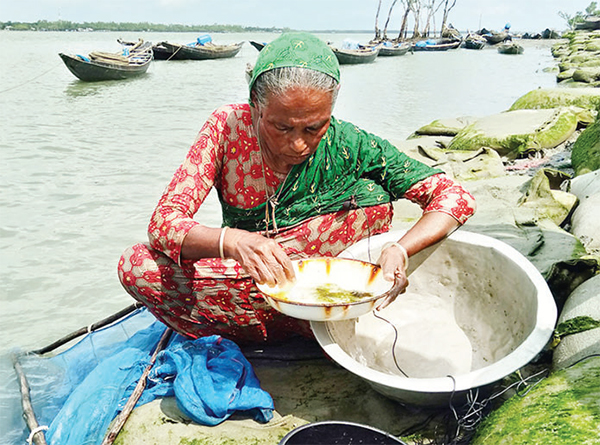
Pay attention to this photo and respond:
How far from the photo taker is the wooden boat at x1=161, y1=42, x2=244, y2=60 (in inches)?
858

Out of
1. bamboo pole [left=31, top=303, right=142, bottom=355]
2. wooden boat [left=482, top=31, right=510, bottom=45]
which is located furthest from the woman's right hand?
wooden boat [left=482, top=31, right=510, bottom=45]

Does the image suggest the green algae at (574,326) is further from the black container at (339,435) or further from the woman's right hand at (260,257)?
the woman's right hand at (260,257)

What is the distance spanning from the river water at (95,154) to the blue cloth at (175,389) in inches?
38.4

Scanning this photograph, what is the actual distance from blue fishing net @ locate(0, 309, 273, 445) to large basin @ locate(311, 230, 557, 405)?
35 cm

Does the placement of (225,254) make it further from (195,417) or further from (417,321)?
(417,321)

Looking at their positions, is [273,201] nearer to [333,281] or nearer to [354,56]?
[333,281]

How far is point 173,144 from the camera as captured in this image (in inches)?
302

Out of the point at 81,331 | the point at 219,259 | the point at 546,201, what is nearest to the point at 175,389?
the point at 219,259

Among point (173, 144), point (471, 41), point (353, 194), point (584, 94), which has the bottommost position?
point (471, 41)

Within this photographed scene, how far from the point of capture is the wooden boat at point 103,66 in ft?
46.6

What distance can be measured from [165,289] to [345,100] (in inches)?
457

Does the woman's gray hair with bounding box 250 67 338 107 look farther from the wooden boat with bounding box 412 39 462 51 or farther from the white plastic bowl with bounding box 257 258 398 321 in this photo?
the wooden boat with bounding box 412 39 462 51

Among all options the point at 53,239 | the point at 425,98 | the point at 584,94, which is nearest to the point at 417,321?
the point at 53,239

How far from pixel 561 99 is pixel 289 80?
6.35 meters
